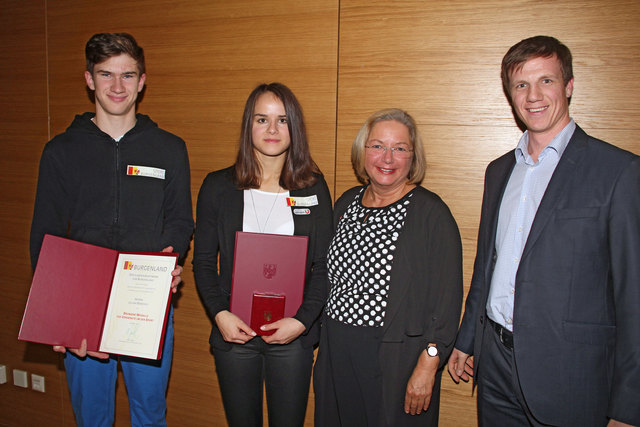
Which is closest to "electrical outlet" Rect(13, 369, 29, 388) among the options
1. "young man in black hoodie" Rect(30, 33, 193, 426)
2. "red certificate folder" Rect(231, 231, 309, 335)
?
"young man in black hoodie" Rect(30, 33, 193, 426)

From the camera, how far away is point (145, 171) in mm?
2041

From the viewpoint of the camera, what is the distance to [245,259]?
1.85 m

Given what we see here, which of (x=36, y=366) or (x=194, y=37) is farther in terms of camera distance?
(x=36, y=366)

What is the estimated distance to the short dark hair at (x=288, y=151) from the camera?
1947 millimetres

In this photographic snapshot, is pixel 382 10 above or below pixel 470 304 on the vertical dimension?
above

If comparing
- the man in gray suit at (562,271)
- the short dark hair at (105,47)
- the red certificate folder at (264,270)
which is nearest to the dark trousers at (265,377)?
the red certificate folder at (264,270)

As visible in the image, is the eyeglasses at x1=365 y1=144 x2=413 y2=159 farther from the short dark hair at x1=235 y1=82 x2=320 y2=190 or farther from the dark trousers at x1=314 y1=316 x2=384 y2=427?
the dark trousers at x1=314 y1=316 x2=384 y2=427

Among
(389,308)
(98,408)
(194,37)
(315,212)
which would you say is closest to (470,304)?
(389,308)

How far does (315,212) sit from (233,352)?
723mm

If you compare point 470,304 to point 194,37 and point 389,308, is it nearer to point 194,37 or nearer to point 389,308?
point 389,308

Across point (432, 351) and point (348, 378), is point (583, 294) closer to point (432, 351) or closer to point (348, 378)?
point (432, 351)

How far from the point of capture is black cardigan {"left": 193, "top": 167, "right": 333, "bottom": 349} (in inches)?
76.1

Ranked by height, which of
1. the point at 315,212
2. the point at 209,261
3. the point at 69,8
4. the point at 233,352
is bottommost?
the point at 233,352

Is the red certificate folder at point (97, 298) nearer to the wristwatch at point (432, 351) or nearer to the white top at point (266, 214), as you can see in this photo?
the white top at point (266, 214)
